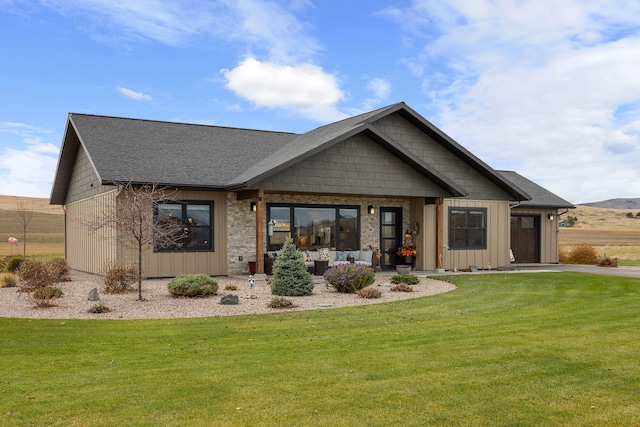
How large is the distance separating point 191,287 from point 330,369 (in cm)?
691

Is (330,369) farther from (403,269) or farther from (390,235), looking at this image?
(390,235)

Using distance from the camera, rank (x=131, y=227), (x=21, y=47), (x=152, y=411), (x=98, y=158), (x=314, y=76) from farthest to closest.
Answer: (x=314, y=76)
(x=21, y=47)
(x=98, y=158)
(x=131, y=227)
(x=152, y=411)

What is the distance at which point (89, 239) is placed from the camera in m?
20.4

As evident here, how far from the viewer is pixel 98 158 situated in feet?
55.9

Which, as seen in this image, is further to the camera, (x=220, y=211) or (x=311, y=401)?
(x=220, y=211)

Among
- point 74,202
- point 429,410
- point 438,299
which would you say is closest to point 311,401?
point 429,410

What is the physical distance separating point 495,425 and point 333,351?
2.95 metres

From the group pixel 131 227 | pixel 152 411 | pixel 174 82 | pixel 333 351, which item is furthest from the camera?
pixel 174 82

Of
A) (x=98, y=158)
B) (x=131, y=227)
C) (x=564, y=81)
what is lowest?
(x=131, y=227)

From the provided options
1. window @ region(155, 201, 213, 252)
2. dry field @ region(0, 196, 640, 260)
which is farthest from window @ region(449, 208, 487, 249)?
dry field @ region(0, 196, 640, 260)

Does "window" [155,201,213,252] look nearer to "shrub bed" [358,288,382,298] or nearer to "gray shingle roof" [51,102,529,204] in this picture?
"gray shingle roof" [51,102,529,204]

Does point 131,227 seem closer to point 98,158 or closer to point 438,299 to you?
point 98,158

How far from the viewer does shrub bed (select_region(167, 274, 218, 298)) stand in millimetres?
12867

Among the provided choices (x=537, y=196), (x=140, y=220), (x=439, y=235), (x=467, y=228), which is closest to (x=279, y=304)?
(x=140, y=220)
